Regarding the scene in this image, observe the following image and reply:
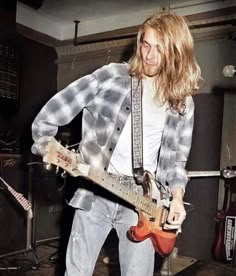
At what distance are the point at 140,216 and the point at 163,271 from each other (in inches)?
49.2

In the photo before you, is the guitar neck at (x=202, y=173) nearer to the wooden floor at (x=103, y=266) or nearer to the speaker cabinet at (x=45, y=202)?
the wooden floor at (x=103, y=266)

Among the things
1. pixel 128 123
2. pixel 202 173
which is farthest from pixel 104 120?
pixel 202 173

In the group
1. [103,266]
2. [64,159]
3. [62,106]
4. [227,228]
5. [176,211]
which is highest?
[62,106]

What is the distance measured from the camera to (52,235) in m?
2.60

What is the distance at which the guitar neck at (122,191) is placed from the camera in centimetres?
82

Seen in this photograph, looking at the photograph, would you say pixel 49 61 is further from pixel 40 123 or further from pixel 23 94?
pixel 40 123

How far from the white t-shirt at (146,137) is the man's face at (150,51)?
0.15ft

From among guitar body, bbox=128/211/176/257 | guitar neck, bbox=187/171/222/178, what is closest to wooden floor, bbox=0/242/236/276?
guitar neck, bbox=187/171/222/178

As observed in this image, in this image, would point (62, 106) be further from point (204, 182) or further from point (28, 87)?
point (28, 87)

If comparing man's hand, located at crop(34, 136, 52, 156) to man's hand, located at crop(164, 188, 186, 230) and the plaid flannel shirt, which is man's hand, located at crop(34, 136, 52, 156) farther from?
man's hand, located at crop(164, 188, 186, 230)

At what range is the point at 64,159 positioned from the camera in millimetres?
782

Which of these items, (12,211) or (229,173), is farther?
(12,211)

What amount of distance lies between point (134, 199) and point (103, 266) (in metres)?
1.38

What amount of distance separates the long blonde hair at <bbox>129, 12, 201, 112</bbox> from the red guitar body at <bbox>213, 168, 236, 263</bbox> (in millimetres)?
1395
